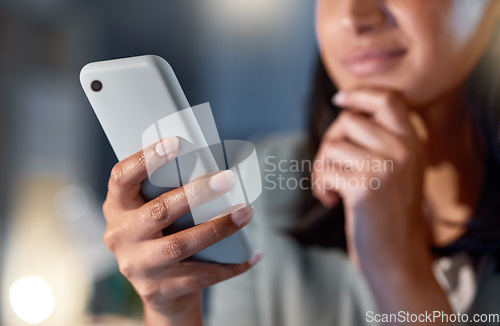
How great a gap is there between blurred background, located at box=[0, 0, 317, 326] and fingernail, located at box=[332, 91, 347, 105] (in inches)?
1.4

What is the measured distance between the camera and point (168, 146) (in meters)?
0.24

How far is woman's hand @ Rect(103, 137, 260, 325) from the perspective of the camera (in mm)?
245

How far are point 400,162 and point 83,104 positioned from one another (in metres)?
0.30

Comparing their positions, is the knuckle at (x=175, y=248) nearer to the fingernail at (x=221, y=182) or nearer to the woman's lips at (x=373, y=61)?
the fingernail at (x=221, y=182)

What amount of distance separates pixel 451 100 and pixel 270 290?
303mm

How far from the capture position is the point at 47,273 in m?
0.65

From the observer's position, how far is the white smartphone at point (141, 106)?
0.24 metres

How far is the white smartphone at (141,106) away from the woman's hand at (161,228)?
0.03 ft

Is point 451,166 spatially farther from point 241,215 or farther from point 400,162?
point 241,215

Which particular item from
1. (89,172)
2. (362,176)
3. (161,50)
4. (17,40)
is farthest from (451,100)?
(17,40)

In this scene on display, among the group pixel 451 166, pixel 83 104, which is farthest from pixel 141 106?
pixel 451 166

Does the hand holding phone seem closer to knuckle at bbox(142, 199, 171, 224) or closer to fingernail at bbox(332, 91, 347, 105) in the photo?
knuckle at bbox(142, 199, 171, 224)

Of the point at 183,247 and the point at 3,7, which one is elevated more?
the point at 3,7

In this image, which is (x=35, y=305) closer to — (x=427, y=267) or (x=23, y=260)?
(x=23, y=260)
